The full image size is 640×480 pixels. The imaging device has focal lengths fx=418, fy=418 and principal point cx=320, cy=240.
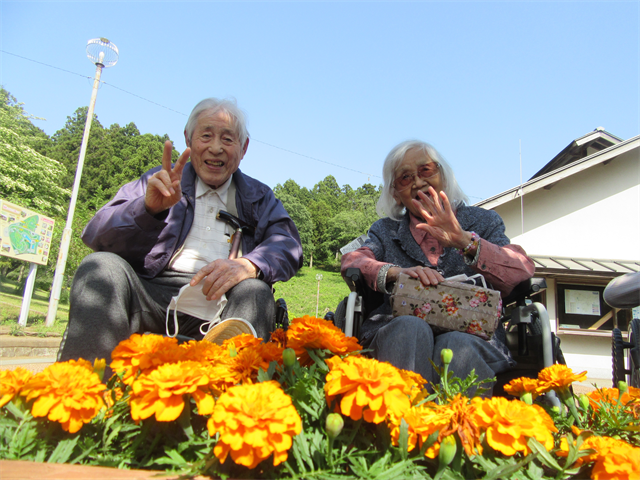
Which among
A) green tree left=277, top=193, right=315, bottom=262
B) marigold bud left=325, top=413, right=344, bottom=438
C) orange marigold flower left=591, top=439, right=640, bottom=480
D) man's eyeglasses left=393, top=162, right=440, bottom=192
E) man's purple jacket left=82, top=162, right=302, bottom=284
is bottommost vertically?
orange marigold flower left=591, top=439, right=640, bottom=480

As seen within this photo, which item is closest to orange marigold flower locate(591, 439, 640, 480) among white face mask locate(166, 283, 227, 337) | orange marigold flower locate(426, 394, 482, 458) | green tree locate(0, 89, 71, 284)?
orange marigold flower locate(426, 394, 482, 458)

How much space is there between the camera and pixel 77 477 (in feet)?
1.98

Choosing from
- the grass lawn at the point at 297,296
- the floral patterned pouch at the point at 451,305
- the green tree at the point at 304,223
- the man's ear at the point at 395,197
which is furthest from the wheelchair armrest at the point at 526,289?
the green tree at the point at 304,223

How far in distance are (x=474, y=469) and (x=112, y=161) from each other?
165ft

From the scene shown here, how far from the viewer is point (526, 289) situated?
6.30 ft

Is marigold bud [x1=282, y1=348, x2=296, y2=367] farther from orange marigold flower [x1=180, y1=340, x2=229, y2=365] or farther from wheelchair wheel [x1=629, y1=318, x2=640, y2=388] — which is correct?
wheelchair wheel [x1=629, y1=318, x2=640, y2=388]

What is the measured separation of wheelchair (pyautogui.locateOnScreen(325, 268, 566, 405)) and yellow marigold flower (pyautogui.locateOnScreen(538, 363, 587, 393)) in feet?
2.32

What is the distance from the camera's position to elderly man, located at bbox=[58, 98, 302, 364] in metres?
1.50

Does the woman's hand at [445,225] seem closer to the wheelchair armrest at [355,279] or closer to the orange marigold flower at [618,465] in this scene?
the wheelchair armrest at [355,279]

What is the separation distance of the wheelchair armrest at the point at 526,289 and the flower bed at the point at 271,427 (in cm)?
118

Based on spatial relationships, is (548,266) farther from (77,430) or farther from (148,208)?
(77,430)

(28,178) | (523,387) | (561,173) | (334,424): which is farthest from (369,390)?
(28,178)

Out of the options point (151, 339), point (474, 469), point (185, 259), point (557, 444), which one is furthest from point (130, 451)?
point (185, 259)

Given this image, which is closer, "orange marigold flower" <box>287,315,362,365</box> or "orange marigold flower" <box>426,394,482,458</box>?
"orange marigold flower" <box>426,394,482,458</box>
